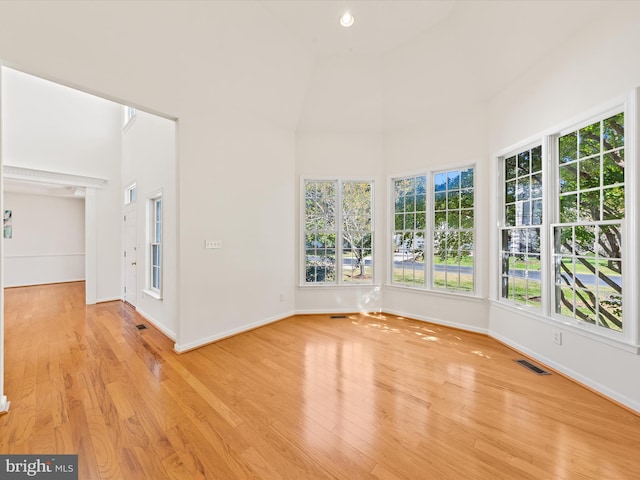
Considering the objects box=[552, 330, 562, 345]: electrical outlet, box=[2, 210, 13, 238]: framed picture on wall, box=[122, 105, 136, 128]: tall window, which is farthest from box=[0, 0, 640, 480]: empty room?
box=[2, 210, 13, 238]: framed picture on wall

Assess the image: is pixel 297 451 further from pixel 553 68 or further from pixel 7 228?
pixel 7 228

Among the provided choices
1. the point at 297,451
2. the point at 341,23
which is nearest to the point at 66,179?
the point at 341,23

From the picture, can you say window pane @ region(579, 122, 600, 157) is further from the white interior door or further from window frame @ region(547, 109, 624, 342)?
the white interior door

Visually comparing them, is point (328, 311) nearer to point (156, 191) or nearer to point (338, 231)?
point (338, 231)

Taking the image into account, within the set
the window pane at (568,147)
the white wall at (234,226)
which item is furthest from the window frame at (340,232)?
the window pane at (568,147)

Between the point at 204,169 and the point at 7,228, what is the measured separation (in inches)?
292

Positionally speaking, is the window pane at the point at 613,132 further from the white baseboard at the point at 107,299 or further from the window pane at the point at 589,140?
the white baseboard at the point at 107,299

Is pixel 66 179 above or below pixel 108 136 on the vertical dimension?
below

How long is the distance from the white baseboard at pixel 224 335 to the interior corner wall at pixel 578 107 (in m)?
3.16

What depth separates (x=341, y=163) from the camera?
463cm

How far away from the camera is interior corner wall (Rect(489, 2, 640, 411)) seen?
210cm

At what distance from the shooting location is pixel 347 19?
3.13 metres

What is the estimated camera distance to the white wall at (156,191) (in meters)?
3.43

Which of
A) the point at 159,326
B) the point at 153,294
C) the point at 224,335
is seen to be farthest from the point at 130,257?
the point at 224,335
